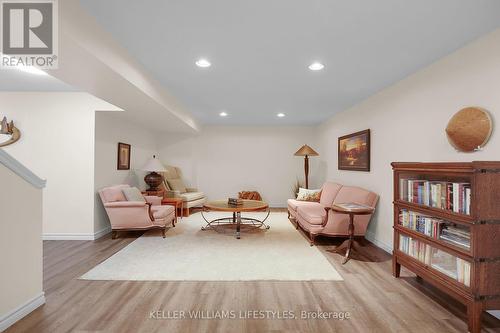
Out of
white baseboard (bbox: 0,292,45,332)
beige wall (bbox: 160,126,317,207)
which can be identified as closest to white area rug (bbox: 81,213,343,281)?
white baseboard (bbox: 0,292,45,332)

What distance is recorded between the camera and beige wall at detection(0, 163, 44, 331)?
6.48ft

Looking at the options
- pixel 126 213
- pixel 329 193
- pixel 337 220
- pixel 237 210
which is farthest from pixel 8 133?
pixel 329 193

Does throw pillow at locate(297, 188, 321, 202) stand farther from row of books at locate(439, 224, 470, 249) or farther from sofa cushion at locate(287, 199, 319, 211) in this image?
row of books at locate(439, 224, 470, 249)

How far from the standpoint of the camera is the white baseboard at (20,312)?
1.92 metres

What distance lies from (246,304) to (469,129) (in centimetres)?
264

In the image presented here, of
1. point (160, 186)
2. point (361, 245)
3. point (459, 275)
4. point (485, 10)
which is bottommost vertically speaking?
point (361, 245)

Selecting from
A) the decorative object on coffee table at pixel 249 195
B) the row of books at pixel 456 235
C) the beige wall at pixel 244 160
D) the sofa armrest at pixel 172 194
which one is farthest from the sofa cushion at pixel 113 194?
the row of books at pixel 456 235

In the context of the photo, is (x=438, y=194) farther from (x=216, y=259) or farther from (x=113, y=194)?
(x=113, y=194)

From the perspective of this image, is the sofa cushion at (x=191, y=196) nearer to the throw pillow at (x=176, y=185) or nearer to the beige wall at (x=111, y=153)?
the throw pillow at (x=176, y=185)

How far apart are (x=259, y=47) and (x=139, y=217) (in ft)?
10.9

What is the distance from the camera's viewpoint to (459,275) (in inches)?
82.1

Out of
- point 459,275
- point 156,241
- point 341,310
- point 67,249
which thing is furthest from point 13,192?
point 459,275

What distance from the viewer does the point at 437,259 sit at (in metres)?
2.38

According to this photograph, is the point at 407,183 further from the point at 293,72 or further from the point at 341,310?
the point at 293,72
